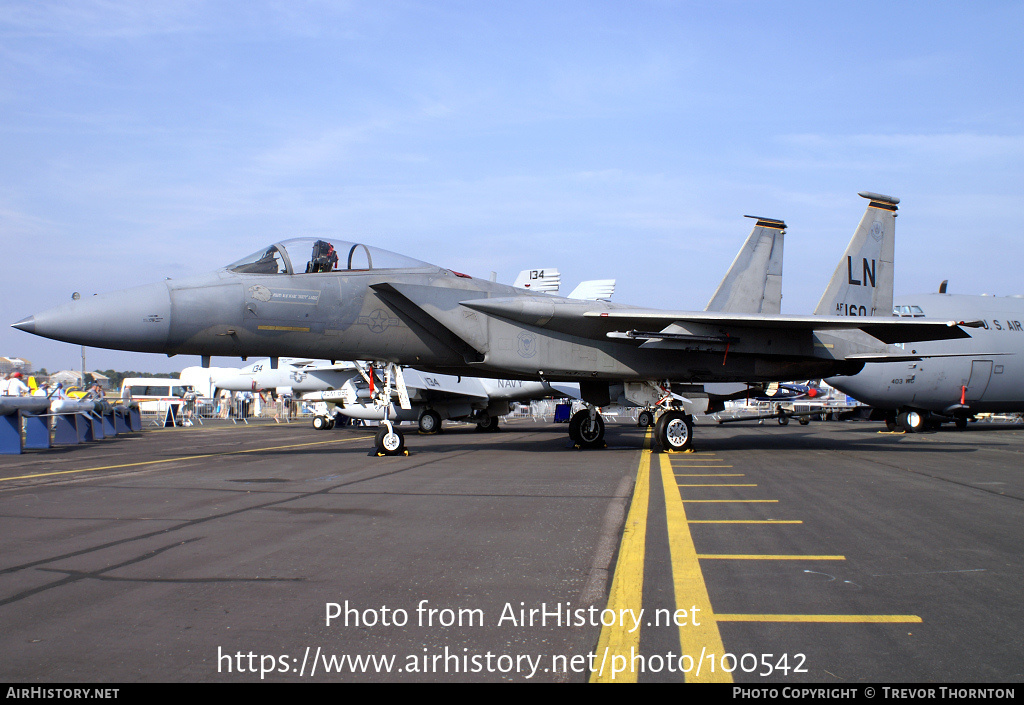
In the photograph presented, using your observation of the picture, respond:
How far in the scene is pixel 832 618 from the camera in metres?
3.09

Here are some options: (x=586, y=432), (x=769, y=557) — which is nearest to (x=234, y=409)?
(x=586, y=432)

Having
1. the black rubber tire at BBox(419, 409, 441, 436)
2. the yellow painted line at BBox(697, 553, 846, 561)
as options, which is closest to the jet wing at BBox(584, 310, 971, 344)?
the yellow painted line at BBox(697, 553, 846, 561)

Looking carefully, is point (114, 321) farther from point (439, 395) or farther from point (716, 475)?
point (439, 395)

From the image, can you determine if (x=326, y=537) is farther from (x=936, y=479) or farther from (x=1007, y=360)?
(x=1007, y=360)

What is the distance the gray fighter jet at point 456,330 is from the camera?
9.58 metres

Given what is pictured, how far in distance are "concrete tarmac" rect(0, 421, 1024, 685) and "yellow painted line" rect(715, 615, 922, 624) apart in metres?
0.02

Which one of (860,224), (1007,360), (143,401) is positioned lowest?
(143,401)

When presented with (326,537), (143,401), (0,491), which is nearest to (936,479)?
(326,537)

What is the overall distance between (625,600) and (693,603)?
1.09ft

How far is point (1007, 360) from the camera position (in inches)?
773

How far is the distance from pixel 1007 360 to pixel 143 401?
5675 centimetres

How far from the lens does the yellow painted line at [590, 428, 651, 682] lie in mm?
2507

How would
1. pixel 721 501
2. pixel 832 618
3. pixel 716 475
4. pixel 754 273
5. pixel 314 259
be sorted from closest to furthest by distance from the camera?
1. pixel 832 618
2. pixel 721 501
3. pixel 716 475
4. pixel 314 259
5. pixel 754 273

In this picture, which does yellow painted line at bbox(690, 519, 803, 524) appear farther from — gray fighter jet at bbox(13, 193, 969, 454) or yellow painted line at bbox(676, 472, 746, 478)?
gray fighter jet at bbox(13, 193, 969, 454)
